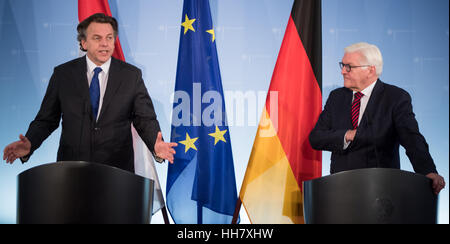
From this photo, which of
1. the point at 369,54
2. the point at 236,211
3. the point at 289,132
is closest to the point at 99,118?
the point at 236,211

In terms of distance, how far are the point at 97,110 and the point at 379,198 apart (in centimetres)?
163

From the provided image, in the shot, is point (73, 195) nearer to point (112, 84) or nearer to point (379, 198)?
point (112, 84)

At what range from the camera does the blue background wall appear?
156 inches

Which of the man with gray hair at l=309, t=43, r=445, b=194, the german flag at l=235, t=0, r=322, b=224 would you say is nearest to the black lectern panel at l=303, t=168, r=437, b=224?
the man with gray hair at l=309, t=43, r=445, b=194

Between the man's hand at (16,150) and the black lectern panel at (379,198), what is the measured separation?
5.11 ft

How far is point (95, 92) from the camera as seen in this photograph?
280cm

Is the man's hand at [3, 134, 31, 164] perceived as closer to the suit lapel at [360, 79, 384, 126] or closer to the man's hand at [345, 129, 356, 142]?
the man's hand at [345, 129, 356, 142]

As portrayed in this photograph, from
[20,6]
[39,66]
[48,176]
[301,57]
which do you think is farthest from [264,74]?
[48,176]

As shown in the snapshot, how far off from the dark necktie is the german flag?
47.3 inches

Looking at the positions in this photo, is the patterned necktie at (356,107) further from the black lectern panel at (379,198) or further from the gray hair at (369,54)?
the black lectern panel at (379,198)

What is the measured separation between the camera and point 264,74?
4.00 meters

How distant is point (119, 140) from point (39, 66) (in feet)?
5.39
